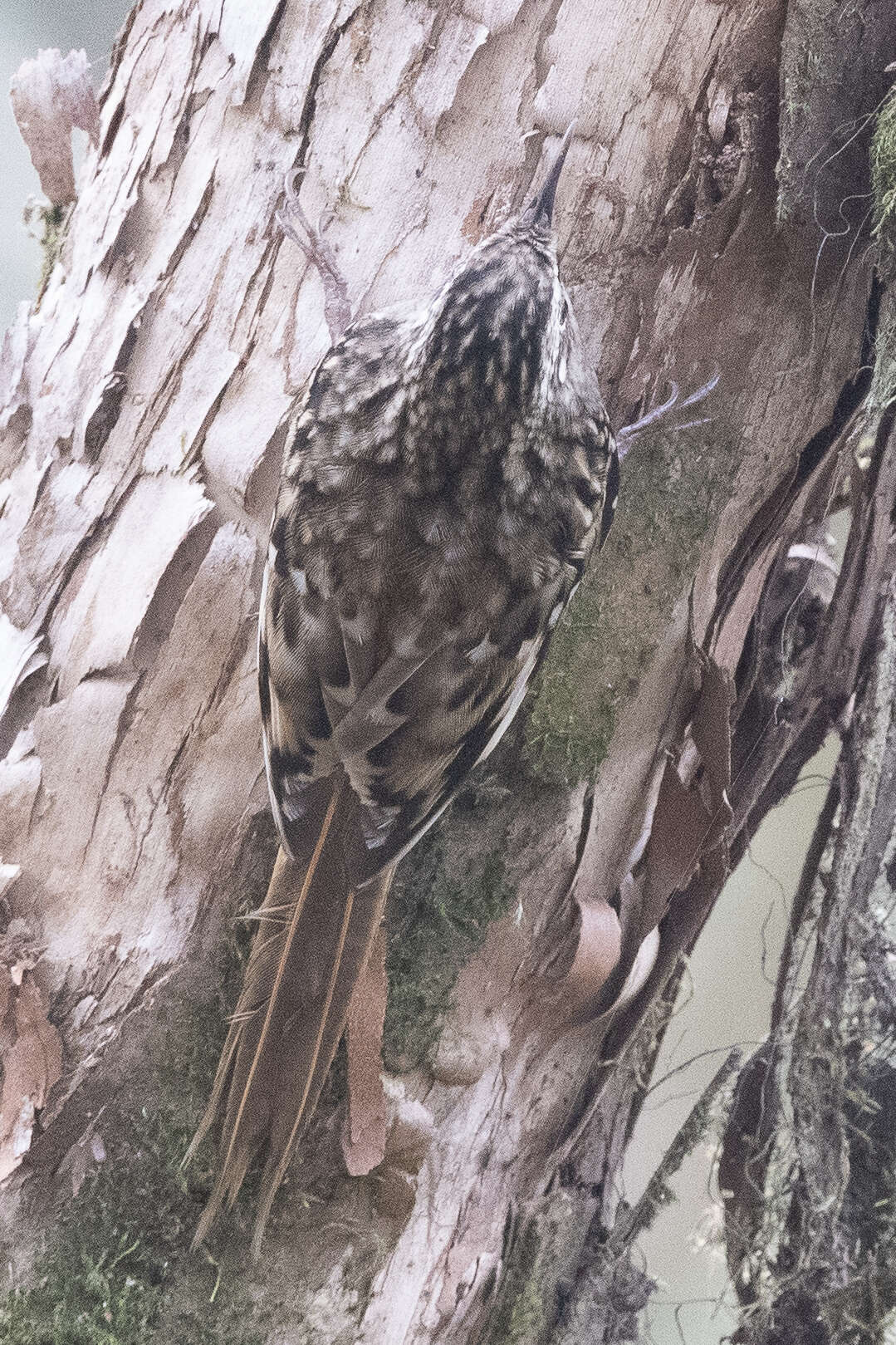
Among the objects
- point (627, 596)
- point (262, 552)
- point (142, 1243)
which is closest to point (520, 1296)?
point (142, 1243)

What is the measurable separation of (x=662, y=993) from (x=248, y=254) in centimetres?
129

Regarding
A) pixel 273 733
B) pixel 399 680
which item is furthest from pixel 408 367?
pixel 273 733

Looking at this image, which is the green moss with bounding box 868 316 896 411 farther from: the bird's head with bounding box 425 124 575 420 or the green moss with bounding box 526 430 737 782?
the bird's head with bounding box 425 124 575 420

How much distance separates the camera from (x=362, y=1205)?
1506mm

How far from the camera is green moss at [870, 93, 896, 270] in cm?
146

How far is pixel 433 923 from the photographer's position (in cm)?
154

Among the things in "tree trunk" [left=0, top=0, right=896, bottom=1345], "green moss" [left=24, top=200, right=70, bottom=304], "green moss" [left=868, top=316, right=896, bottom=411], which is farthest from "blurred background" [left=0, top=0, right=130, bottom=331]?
"green moss" [left=868, top=316, right=896, bottom=411]

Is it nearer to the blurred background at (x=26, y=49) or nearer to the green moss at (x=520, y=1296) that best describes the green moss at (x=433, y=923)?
the green moss at (x=520, y=1296)

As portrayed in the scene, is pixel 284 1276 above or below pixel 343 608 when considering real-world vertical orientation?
below

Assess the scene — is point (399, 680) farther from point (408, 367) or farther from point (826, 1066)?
point (826, 1066)

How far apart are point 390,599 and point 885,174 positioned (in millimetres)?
899

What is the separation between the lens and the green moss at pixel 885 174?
57.3 inches

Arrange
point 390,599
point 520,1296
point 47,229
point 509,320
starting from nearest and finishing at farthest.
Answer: point 509,320 → point 390,599 → point 520,1296 → point 47,229

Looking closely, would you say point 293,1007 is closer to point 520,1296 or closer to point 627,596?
point 520,1296
